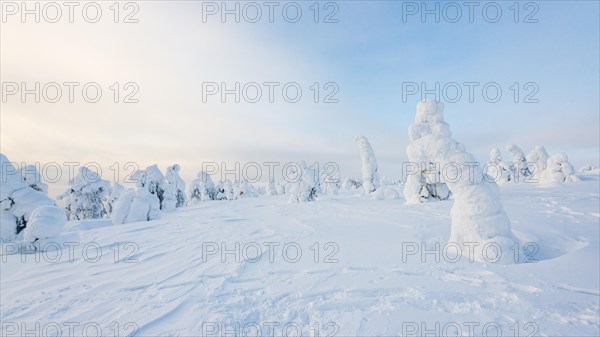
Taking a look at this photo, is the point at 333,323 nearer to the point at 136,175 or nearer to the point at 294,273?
the point at 294,273

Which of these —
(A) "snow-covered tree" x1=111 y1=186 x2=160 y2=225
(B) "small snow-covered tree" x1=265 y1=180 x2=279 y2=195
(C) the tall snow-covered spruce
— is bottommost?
(B) "small snow-covered tree" x1=265 y1=180 x2=279 y2=195

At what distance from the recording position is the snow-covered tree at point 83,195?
25.3m

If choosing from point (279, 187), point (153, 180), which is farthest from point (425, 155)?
point (279, 187)

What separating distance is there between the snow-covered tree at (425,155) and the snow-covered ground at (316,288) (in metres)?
2.21

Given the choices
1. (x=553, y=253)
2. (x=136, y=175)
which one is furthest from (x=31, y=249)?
(x=136, y=175)

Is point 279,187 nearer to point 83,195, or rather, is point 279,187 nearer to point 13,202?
point 83,195

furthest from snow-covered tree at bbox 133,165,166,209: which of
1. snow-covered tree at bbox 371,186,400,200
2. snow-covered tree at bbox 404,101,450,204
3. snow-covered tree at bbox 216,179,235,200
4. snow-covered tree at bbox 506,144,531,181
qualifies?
snow-covered tree at bbox 506,144,531,181

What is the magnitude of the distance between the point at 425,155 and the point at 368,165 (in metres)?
22.1

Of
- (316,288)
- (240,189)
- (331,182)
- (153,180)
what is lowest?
(240,189)

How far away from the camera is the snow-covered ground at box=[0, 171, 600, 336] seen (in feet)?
11.0

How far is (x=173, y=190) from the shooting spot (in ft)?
105

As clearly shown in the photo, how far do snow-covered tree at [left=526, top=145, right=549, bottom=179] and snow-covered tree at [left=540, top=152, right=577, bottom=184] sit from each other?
343 inches

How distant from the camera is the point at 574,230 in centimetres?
693

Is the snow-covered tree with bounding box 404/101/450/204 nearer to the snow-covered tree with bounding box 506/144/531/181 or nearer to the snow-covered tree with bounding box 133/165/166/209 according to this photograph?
the snow-covered tree with bounding box 133/165/166/209
